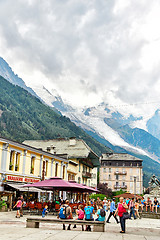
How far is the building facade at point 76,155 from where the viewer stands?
47388mm

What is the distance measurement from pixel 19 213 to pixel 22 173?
1056cm

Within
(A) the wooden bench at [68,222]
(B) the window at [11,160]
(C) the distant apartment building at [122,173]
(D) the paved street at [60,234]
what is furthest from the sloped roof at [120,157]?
(A) the wooden bench at [68,222]

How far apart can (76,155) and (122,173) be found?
55.8 m

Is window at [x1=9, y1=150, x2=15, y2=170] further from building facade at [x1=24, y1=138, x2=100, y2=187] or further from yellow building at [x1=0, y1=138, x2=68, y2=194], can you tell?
building facade at [x1=24, y1=138, x2=100, y2=187]

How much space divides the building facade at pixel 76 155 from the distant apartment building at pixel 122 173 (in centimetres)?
4379

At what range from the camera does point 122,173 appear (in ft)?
336

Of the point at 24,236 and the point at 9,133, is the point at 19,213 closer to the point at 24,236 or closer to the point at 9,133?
the point at 24,236

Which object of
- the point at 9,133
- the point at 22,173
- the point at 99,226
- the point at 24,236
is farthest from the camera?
the point at 9,133

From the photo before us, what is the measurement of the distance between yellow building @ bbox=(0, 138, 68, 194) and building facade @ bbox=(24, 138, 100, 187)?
8.47 meters

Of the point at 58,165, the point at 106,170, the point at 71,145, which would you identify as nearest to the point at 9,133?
the point at 106,170

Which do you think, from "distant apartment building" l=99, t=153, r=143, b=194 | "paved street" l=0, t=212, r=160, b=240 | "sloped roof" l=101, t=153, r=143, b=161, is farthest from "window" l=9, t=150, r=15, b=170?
"sloped roof" l=101, t=153, r=143, b=161

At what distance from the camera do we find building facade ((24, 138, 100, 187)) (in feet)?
155

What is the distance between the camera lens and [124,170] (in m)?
103

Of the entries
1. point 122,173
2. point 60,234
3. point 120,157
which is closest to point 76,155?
point 60,234
